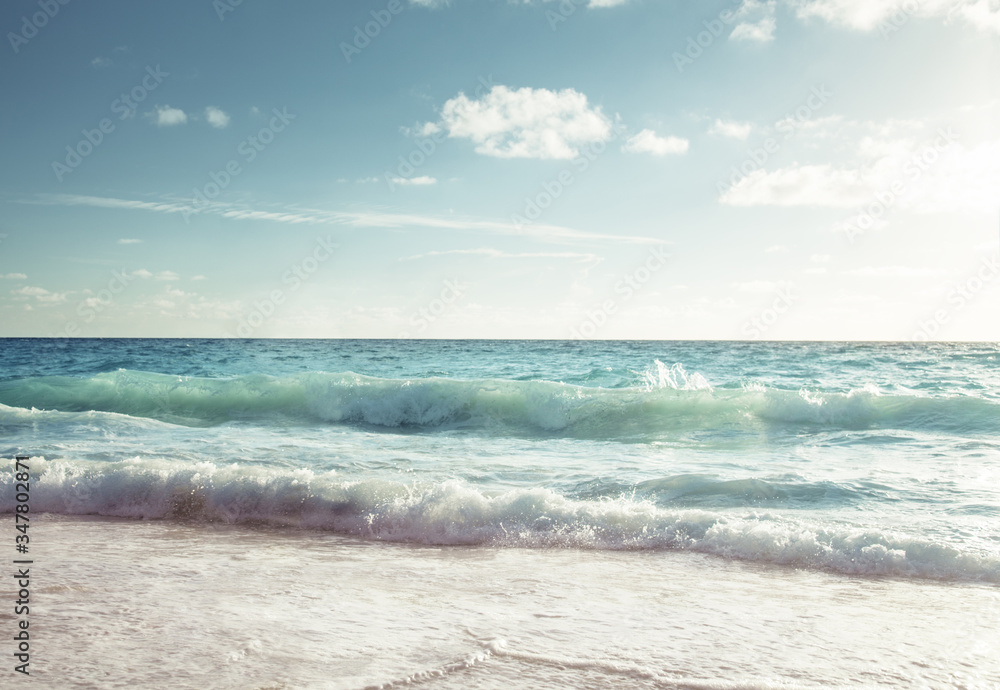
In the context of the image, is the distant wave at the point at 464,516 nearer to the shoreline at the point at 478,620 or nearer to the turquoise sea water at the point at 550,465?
the turquoise sea water at the point at 550,465

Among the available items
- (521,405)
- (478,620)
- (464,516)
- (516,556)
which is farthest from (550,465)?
(521,405)

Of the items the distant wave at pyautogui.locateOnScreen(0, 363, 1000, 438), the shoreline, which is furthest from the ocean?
the distant wave at pyautogui.locateOnScreen(0, 363, 1000, 438)

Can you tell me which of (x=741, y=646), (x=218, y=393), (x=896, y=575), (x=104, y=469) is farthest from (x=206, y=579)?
(x=218, y=393)

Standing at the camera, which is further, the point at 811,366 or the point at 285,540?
the point at 811,366

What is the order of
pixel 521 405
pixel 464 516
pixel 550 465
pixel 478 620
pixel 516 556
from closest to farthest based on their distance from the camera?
pixel 478 620
pixel 516 556
pixel 464 516
pixel 550 465
pixel 521 405

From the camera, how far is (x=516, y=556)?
5391mm

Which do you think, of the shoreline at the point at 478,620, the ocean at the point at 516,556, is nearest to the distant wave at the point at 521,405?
the ocean at the point at 516,556

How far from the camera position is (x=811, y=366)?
1179 inches

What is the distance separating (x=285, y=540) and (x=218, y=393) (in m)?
14.5

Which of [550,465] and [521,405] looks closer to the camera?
[550,465]

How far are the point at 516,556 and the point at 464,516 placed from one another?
0.97 m

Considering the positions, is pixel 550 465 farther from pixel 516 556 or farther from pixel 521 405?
pixel 521 405

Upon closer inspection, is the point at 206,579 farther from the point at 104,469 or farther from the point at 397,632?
the point at 104,469

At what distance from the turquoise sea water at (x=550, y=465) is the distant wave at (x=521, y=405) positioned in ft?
0.21
